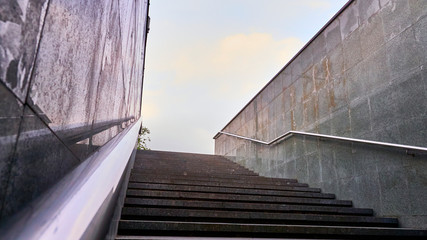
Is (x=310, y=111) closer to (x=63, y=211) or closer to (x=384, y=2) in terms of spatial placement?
(x=384, y=2)

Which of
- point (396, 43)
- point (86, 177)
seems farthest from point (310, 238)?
point (396, 43)

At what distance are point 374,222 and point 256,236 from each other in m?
1.44

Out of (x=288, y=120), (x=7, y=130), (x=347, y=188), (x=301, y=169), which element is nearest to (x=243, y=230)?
(x=7, y=130)

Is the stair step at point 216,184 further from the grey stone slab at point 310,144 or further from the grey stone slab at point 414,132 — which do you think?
the grey stone slab at point 414,132

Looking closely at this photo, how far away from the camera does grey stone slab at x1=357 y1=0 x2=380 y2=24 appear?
393 cm

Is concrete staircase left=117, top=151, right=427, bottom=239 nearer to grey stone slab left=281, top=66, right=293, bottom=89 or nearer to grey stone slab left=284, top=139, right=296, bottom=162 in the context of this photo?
grey stone slab left=284, top=139, right=296, bottom=162

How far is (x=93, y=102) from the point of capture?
72.2 inches

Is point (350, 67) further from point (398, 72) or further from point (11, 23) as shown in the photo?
point (11, 23)

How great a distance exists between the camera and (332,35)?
4859mm

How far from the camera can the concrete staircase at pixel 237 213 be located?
2.45m

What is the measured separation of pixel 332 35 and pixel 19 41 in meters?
4.81

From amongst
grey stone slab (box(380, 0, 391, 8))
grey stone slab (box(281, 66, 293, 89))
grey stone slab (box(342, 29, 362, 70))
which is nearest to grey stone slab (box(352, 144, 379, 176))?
grey stone slab (box(342, 29, 362, 70))

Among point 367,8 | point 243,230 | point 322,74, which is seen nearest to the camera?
point 243,230

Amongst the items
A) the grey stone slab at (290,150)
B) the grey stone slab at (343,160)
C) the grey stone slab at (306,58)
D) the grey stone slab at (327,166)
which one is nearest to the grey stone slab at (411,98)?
the grey stone slab at (343,160)
